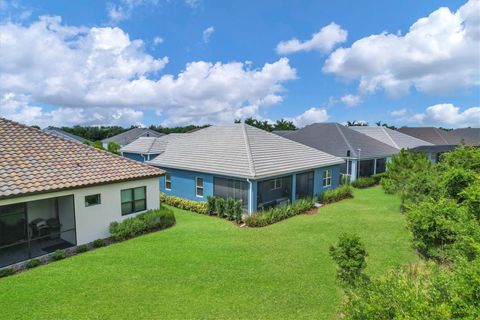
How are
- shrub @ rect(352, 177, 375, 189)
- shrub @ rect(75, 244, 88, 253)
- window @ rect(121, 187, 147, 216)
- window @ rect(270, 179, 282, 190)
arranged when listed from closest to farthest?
shrub @ rect(75, 244, 88, 253) < window @ rect(121, 187, 147, 216) < window @ rect(270, 179, 282, 190) < shrub @ rect(352, 177, 375, 189)

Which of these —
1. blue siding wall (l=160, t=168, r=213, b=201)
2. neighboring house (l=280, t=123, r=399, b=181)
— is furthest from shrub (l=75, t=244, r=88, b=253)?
neighboring house (l=280, t=123, r=399, b=181)

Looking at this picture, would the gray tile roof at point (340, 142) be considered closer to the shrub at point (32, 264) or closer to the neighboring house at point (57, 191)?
the neighboring house at point (57, 191)

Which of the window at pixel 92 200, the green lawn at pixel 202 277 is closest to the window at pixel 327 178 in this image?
the green lawn at pixel 202 277

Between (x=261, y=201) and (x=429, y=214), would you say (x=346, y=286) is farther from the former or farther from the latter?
(x=261, y=201)

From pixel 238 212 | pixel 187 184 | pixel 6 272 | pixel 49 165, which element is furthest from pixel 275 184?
pixel 6 272

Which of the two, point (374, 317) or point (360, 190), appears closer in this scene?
point (374, 317)

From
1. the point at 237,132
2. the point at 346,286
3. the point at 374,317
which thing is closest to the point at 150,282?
the point at 346,286

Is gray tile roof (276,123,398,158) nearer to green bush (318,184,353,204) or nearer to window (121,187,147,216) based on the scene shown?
green bush (318,184,353,204)
